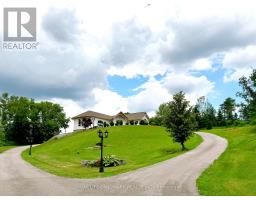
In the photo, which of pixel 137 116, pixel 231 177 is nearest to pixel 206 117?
pixel 137 116

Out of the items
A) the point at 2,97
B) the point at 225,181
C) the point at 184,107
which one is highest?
the point at 2,97

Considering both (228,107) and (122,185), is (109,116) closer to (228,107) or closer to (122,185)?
(228,107)

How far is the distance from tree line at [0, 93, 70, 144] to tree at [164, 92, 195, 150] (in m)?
65.4

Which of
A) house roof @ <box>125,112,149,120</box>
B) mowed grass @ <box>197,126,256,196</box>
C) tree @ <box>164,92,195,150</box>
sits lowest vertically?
mowed grass @ <box>197,126,256,196</box>

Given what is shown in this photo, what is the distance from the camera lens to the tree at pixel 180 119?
51.6 meters

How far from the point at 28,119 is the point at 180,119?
7380 cm

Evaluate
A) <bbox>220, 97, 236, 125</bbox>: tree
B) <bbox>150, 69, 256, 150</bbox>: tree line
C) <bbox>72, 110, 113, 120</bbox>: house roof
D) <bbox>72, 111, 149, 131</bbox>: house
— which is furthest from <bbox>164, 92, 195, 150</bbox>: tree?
<bbox>220, 97, 236, 125</bbox>: tree

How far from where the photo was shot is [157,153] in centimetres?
5209

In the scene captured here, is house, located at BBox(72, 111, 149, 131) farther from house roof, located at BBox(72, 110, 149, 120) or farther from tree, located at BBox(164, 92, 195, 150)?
tree, located at BBox(164, 92, 195, 150)

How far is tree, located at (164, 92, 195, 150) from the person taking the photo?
51594mm

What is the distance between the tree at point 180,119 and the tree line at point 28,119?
215ft
